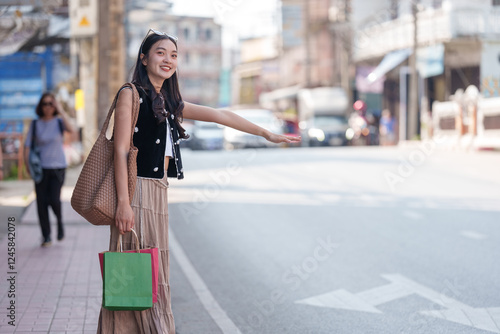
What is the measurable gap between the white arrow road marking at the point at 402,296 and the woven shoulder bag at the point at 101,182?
9.68ft

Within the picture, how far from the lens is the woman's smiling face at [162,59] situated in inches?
171

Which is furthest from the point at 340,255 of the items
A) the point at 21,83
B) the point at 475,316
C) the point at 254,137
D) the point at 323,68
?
the point at 323,68

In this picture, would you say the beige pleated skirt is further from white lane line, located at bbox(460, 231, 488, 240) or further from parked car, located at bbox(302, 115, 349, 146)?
parked car, located at bbox(302, 115, 349, 146)

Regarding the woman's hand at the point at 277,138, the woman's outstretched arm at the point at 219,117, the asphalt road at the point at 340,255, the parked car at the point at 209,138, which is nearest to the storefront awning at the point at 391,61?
the parked car at the point at 209,138

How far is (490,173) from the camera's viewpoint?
18.2m

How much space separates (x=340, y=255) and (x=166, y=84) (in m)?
4.88

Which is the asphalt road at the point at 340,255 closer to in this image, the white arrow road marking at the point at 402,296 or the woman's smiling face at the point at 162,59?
the white arrow road marking at the point at 402,296

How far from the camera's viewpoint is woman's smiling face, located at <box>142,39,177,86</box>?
14.2ft

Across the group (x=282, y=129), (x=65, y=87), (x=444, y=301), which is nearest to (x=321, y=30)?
(x=282, y=129)

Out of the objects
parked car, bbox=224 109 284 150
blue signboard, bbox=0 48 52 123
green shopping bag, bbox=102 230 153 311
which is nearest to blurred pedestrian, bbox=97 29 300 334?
green shopping bag, bbox=102 230 153 311

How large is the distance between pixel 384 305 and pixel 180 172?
2772mm

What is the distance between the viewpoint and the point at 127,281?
4062 mm

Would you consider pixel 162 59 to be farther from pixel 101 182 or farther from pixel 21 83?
pixel 21 83

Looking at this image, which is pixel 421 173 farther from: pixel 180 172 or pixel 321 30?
pixel 321 30
